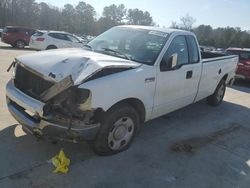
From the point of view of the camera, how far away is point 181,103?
5.62 m

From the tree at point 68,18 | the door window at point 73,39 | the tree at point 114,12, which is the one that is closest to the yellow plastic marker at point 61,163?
the door window at point 73,39

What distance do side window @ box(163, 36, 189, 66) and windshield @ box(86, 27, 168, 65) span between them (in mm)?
164

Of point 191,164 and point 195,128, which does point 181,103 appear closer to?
point 195,128

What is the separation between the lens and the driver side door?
480cm

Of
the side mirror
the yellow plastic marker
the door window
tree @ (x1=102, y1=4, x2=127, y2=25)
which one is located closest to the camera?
the yellow plastic marker

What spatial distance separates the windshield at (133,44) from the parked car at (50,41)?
1293 cm

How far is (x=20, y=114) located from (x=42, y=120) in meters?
0.52

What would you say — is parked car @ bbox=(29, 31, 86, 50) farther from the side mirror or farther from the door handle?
the side mirror

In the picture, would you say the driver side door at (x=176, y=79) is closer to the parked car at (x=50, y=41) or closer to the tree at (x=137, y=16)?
the parked car at (x=50, y=41)

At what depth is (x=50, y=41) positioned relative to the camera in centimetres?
1850

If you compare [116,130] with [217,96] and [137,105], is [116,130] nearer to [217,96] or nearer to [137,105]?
[137,105]

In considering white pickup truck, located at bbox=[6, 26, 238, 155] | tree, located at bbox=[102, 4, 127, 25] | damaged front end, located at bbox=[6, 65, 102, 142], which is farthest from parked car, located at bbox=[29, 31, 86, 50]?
tree, located at bbox=[102, 4, 127, 25]

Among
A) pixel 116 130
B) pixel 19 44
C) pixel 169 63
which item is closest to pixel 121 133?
pixel 116 130

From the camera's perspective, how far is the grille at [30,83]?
13.1 ft
